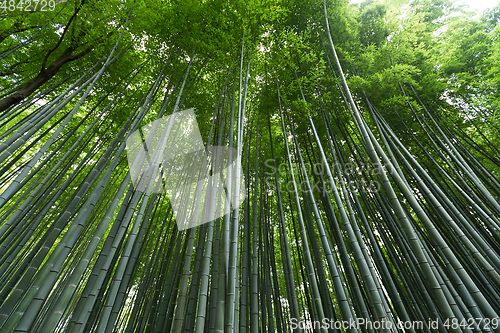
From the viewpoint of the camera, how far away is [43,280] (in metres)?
0.99

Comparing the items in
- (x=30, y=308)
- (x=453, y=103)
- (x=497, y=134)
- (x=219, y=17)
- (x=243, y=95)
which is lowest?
(x=30, y=308)

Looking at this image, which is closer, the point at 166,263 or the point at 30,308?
the point at 30,308

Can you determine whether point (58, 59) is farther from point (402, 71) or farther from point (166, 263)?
point (402, 71)

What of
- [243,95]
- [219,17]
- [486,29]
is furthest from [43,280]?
[486,29]

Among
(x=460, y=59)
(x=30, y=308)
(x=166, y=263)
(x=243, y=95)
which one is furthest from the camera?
(x=460, y=59)

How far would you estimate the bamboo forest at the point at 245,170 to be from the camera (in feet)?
4.16

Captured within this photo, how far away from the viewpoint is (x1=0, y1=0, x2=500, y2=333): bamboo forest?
127 cm

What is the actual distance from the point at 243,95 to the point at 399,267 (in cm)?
231
